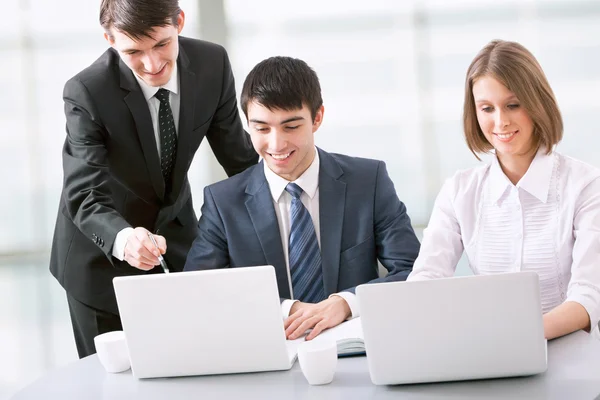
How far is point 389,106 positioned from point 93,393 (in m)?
3.44

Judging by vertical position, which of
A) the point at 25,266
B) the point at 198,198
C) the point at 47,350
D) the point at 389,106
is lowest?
the point at 47,350

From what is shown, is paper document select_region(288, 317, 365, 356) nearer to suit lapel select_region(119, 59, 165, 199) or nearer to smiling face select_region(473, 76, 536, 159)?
smiling face select_region(473, 76, 536, 159)

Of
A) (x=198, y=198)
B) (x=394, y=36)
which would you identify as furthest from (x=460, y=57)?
(x=198, y=198)

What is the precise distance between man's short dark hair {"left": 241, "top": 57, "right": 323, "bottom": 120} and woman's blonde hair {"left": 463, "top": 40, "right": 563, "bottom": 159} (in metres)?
0.47

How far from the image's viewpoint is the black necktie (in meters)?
2.42

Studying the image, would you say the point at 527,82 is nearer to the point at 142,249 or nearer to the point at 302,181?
the point at 302,181

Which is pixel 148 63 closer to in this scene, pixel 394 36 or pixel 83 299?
pixel 83 299

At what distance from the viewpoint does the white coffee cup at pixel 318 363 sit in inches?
55.7

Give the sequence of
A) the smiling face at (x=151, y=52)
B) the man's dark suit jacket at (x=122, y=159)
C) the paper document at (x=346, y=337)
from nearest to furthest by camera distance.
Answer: the paper document at (x=346, y=337) < the smiling face at (x=151, y=52) < the man's dark suit jacket at (x=122, y=159)

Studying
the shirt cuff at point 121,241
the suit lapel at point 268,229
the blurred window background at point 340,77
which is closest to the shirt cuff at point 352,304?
the suit lapel at point 268,229

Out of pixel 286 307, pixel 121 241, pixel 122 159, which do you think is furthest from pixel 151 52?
pixel 286 307

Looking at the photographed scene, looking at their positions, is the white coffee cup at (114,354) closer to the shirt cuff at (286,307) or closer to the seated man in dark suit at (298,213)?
the shirt cuff at (286,307)

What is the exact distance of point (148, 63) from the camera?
2.22 meters

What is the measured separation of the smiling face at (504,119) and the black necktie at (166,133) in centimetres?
92
